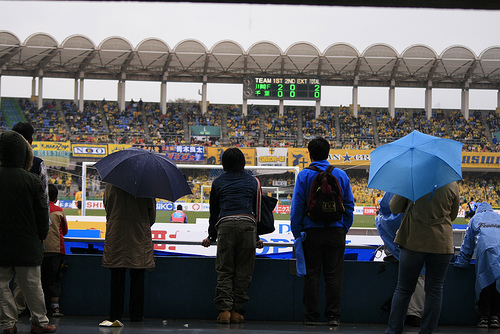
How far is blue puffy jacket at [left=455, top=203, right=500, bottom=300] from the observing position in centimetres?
523

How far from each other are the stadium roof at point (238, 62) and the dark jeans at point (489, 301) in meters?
34.4

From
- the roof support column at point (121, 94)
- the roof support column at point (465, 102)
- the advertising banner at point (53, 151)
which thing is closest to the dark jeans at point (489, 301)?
the advertising banner at point (53, 151)

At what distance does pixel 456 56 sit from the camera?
39188mm

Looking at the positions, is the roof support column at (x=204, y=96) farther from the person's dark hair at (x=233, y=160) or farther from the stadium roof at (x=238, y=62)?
the person's dark hair at (x=233, y=160)

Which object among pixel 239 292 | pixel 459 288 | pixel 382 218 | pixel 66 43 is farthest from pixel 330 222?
pixel 66 43

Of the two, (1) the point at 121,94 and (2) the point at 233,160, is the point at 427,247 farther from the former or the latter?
(1) the point at 121,94

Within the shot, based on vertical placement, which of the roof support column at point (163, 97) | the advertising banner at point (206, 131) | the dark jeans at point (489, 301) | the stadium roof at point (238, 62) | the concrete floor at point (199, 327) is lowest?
the concrete floor at point (199, 327)

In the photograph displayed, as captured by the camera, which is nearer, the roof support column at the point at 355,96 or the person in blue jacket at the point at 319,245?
the person in blue jacket at the point at 319,245

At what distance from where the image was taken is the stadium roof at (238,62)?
38188 mm

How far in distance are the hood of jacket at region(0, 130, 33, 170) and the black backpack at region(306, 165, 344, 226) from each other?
2.41m

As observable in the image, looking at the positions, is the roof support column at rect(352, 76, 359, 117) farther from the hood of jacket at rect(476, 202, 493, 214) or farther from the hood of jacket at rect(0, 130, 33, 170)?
the hood of jacket at rect(0, 130, 33, 170)

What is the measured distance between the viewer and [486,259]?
5.30m

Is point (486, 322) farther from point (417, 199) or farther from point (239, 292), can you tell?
point (239, 292)

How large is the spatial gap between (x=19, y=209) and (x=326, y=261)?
2.61m
